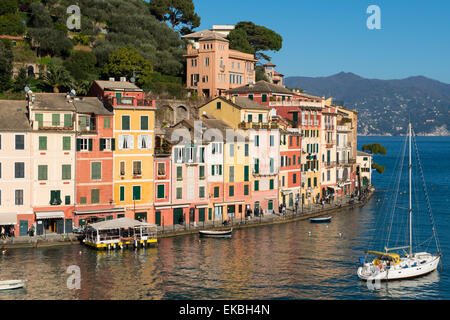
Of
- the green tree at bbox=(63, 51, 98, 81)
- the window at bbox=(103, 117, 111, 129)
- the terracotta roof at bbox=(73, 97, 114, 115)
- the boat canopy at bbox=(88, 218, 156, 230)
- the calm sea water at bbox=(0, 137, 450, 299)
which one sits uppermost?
the green tree at bbox=(63, 51, 98, 81)

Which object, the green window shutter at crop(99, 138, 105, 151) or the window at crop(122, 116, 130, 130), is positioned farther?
the window at crop(122, 116, 130, 130)

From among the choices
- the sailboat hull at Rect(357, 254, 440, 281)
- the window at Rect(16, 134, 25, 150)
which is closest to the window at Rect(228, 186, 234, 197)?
the window at Rect(16, 134, 25, 150)

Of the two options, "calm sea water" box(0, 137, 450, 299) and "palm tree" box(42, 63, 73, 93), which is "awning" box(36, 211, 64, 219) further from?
"palm tree" box(42, 63, 73, 93)

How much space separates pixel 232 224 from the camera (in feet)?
248

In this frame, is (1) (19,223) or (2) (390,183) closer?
(1) (19,223)

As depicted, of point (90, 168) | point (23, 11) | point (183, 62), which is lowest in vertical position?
point (90, 168)

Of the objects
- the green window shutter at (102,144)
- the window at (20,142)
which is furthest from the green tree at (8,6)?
the green window shutter at (102,144)

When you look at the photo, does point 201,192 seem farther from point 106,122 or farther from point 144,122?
point 106,122

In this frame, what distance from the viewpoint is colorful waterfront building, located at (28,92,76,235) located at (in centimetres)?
6538

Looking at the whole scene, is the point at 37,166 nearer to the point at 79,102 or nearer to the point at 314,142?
the point at 79,102

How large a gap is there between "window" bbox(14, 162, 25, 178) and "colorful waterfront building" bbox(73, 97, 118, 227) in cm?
544

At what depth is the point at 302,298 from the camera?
4859cm

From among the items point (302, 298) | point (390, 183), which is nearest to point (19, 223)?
point (302, 298)

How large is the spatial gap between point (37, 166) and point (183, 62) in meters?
58.5
